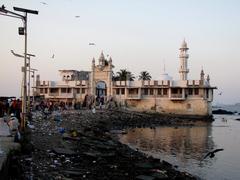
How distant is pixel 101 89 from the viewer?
241 ft

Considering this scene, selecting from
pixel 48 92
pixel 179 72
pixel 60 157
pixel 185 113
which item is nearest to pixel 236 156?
pixel 60 157

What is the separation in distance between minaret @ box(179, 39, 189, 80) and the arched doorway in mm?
14921

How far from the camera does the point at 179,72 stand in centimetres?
7369

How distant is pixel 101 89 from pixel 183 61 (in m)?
16.8

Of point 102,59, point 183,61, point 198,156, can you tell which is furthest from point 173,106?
point 198,156

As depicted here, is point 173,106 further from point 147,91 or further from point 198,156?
point 198,156

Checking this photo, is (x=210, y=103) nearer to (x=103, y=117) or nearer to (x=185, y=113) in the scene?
(x=185, y=113)

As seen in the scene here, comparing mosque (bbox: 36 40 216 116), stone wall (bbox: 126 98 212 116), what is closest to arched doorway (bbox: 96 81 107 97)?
mosque (bbox: 36 40 216 116)

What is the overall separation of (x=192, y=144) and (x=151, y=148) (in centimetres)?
533

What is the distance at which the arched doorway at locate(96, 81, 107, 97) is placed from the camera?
2852 inches

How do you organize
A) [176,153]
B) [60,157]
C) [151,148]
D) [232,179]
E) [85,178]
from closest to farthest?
[85,178] → [60,157] → [232,179] → [176,153] → [151,148]

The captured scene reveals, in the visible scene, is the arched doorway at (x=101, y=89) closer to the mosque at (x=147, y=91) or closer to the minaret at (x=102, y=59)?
the mosque at (x=147, y=91)

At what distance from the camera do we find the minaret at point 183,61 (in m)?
73.0

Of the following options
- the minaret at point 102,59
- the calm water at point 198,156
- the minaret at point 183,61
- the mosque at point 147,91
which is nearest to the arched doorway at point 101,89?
the mosque at point 147,91
